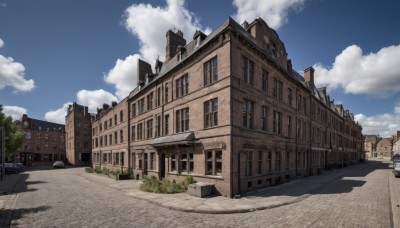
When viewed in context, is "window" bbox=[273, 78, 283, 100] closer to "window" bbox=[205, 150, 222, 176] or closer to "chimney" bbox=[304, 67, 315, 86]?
"window" bbox=[205, 150, 222, 176]

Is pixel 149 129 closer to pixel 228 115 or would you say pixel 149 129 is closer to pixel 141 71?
pixel 141 71

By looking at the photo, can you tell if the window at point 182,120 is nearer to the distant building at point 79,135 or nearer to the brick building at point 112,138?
the brick building at point 112,138

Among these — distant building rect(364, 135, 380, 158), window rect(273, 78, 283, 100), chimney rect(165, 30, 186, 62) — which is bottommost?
distant building rect(364, 135, 380, 158)

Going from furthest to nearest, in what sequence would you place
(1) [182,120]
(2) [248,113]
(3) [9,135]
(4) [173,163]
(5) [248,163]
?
(3) [9,135], (4) [173,163], (1) [182,120], (2) [248,113], (5) [248,163]

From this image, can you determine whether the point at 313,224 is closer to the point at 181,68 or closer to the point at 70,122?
the point at 181,68

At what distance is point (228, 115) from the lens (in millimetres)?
14164

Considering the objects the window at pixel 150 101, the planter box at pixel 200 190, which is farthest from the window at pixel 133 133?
the planter box at pixel 200 190

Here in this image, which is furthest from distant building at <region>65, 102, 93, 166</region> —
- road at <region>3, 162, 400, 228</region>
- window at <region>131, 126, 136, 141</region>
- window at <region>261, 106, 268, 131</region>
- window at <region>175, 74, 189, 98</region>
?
window at <region>261, 106, 268, 131</region>

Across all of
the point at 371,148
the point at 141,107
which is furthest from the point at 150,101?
the point at 371,148

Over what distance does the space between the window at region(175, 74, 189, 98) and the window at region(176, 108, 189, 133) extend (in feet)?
4.58

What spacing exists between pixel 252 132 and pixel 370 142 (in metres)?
123

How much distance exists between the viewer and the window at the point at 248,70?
16.0 metres

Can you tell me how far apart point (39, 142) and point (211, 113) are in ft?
225

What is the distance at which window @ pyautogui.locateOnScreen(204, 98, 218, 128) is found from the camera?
1561cm
